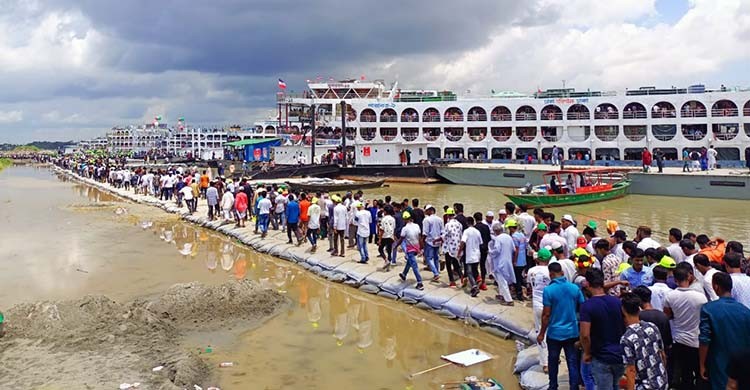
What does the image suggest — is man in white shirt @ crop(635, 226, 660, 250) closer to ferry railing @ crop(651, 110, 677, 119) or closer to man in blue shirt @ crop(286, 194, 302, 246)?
man in blue shirt @ crop(286, 194, 302, 246)

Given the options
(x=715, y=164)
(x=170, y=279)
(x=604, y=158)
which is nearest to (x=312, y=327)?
(x=170, y=279)

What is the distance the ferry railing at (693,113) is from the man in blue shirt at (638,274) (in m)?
37.3

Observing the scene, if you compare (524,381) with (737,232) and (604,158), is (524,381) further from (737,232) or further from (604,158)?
(604,158)

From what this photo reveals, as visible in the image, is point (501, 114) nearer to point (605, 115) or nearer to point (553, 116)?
point (553, 116)

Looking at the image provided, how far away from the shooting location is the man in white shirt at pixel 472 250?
8102 millimetres

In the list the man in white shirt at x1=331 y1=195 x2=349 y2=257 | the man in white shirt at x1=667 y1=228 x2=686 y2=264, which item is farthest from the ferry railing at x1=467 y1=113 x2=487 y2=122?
the man in white shirt at x1=667 y1=228 x2=686 y2=264

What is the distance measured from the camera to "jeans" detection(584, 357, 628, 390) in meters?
4.41

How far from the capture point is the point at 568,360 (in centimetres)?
499

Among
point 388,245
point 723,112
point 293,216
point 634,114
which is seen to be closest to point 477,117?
point 634,114

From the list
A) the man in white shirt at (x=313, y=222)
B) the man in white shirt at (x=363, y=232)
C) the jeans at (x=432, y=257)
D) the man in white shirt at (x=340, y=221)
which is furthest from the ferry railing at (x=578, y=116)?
the jeans at (x=432, y=257)

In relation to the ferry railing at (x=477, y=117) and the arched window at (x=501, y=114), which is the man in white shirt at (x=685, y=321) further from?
the ferry railing at (x=477, y=117)

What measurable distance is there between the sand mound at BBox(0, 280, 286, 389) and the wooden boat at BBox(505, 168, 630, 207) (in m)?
16.4

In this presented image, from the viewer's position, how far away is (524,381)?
5.63 m

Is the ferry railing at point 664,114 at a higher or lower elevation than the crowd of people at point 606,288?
higher
